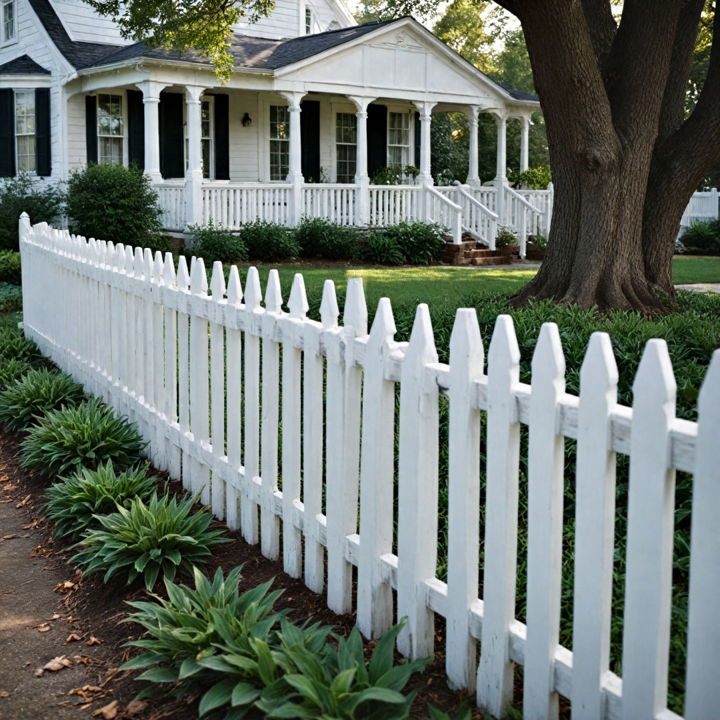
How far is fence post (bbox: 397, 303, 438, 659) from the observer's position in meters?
3.50

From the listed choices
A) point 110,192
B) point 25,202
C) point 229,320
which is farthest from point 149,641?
point 25,202

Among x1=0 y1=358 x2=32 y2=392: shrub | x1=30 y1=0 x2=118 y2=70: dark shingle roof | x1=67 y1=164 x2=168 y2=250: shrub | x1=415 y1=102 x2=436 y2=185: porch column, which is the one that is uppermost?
x1=30 y1=0 x2=118 y2=70: dark shingle roof

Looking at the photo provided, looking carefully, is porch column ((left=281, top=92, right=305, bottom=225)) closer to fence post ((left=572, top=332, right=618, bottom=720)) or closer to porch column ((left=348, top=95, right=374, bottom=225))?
porch column ((left=348, top=95, right=374, bottom=225))

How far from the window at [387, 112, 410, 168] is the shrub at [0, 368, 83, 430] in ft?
64.6

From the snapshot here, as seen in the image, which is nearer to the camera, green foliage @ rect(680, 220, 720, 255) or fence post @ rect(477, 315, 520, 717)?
fence post @ rect(477, 315, 520, 717)

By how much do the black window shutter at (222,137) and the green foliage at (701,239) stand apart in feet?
38.2

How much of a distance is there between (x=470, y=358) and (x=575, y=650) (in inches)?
36.8

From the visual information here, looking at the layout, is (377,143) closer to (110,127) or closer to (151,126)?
(110,127)

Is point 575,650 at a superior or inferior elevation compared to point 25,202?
inferior

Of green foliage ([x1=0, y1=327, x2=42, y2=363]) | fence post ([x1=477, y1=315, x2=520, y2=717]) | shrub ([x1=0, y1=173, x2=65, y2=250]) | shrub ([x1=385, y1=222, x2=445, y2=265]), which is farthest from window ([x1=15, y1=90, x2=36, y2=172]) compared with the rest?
fence post ([x1=477, y1=315, x2=520, y2=717])

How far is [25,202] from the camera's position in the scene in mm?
19969

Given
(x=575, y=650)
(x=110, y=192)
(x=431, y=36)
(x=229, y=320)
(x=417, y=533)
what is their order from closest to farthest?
(x=575, y=650)
(x=417, y=533)
(x=229, y=320)
(x=110, y=192)
(x=431, y=36)

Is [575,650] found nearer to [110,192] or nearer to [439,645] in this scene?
[439,645]

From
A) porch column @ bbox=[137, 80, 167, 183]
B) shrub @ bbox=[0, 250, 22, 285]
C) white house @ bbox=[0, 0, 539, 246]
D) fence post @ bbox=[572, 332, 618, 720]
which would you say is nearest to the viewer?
fence post @ bbox=[572, 332, 618, 720]
